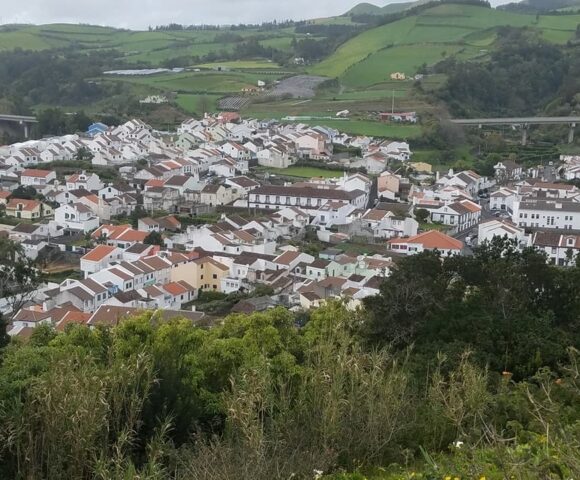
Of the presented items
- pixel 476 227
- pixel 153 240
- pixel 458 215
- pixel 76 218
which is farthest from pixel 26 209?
pixel 476 227

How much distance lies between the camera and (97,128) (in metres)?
43.4

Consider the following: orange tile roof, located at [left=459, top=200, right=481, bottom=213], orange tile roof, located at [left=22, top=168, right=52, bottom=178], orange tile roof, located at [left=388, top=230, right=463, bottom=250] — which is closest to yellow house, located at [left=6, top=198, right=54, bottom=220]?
orange tile roof, located at [left=22, top=168, right=52, bottom=178]

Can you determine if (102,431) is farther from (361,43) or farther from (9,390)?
(361,43)

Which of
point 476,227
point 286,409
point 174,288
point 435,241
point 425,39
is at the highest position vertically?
point 425,39

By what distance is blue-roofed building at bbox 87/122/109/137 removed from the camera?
42472 mm

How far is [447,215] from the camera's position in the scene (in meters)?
27.3

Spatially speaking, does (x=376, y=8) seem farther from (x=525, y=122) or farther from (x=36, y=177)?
(x=36, y=177)

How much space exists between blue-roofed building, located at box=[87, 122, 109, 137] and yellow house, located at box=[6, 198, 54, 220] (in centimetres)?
1446

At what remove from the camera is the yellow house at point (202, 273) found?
65.2 feet

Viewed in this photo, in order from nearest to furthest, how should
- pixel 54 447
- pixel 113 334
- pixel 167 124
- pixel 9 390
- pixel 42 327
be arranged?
pixel 54 447 → pixel 9 390 → pixel 113 334 → pixel 42 327 → pixel 167 124

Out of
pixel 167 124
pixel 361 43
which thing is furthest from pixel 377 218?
pixel 361 43

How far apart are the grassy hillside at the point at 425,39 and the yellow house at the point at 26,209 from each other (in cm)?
3089

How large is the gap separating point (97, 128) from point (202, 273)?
2570cm

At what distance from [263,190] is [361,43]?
3906cm
